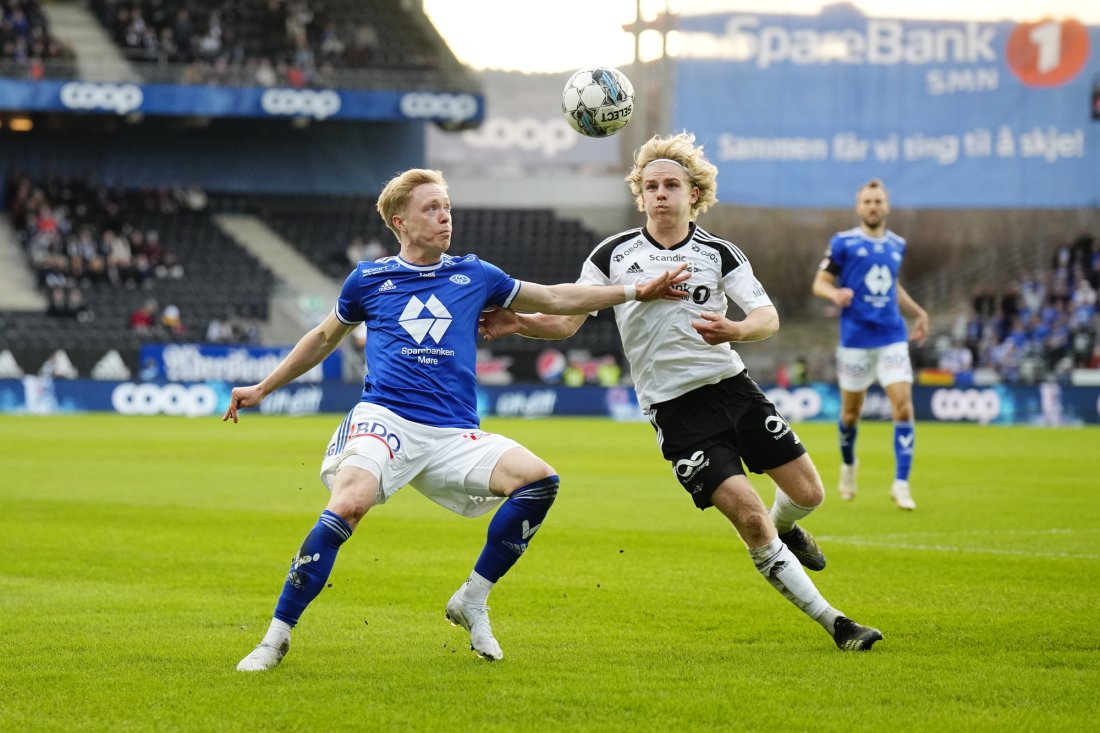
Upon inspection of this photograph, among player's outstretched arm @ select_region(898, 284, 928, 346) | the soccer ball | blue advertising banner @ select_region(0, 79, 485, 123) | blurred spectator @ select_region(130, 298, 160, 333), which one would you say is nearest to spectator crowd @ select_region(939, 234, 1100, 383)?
blue advertising banner @ select_region(0, 79, 485, 123)

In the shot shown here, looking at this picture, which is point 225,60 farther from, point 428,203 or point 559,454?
point 428,203

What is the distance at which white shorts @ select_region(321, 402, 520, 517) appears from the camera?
6785mm

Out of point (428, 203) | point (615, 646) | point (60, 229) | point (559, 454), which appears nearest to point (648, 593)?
point (615, 646)

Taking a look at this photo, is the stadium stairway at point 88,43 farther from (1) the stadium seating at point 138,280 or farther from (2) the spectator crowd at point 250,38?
(1) the stadium seating at point 138,280

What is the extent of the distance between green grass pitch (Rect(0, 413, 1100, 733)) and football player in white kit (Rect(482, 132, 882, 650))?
91 cm

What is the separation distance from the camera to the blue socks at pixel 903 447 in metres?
14.3

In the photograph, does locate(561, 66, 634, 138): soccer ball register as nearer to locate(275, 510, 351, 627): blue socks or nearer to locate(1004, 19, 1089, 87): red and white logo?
locate(275, 510, 351, 627): blue socks

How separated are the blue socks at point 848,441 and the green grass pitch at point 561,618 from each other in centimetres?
59

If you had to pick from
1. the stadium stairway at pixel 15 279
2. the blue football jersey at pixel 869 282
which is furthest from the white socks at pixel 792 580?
the stadium stairway at pixel 15 279

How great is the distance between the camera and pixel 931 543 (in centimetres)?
1162

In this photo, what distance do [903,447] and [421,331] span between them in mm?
8412

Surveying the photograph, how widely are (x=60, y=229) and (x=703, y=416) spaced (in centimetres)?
3868

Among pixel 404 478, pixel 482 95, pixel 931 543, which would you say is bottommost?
pixel 931 543

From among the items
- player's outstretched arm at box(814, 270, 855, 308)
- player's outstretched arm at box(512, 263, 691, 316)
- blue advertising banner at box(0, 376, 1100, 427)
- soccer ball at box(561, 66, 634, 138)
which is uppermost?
soccer ball at box(561, 66, 634, 138)
